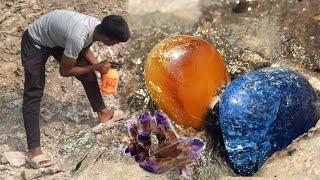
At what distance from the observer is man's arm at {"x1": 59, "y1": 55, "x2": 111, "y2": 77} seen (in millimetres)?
4211

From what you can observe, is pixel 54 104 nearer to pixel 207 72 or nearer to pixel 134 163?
pixel 134 163

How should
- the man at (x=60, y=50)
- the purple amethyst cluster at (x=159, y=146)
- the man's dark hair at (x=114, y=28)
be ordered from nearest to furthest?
the man's dark hair at (x=114, y=28)
the man at (x=60, y=50)
the purple amethyst cluster at (x=159, y=146)

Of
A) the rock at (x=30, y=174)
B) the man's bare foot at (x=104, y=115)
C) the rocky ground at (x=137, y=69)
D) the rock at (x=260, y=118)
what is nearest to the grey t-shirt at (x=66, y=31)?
the man's bare foot at (x=104, y=115)

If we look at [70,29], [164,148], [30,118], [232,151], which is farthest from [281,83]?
[30,118]

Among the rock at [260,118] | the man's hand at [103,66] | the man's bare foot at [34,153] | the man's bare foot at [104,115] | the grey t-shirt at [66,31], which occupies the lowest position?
the man's bare foot at [34,153]

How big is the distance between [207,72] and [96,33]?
98cm

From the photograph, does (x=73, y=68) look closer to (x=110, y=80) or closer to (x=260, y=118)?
(x=110, y=80)

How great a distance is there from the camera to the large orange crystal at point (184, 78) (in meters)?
4.45

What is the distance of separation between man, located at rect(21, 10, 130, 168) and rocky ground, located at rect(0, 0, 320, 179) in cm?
34

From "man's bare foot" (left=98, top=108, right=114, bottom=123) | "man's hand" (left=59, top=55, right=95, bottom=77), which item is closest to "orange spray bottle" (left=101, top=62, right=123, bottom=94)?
"man's hand" (left=59, top=55, right=95, bottom=77)

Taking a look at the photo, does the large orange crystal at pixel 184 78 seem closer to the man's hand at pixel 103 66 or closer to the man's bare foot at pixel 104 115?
the man's hand at pixel 103 66

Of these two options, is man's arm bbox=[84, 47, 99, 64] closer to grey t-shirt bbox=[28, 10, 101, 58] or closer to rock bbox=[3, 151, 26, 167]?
grey t-shirt bbox=[28, 10, 101, 58]

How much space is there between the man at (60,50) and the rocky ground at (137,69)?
335 mm

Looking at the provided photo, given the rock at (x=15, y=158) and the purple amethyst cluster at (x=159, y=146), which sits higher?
the purple amethyst cluster at (x=159, y=146)
